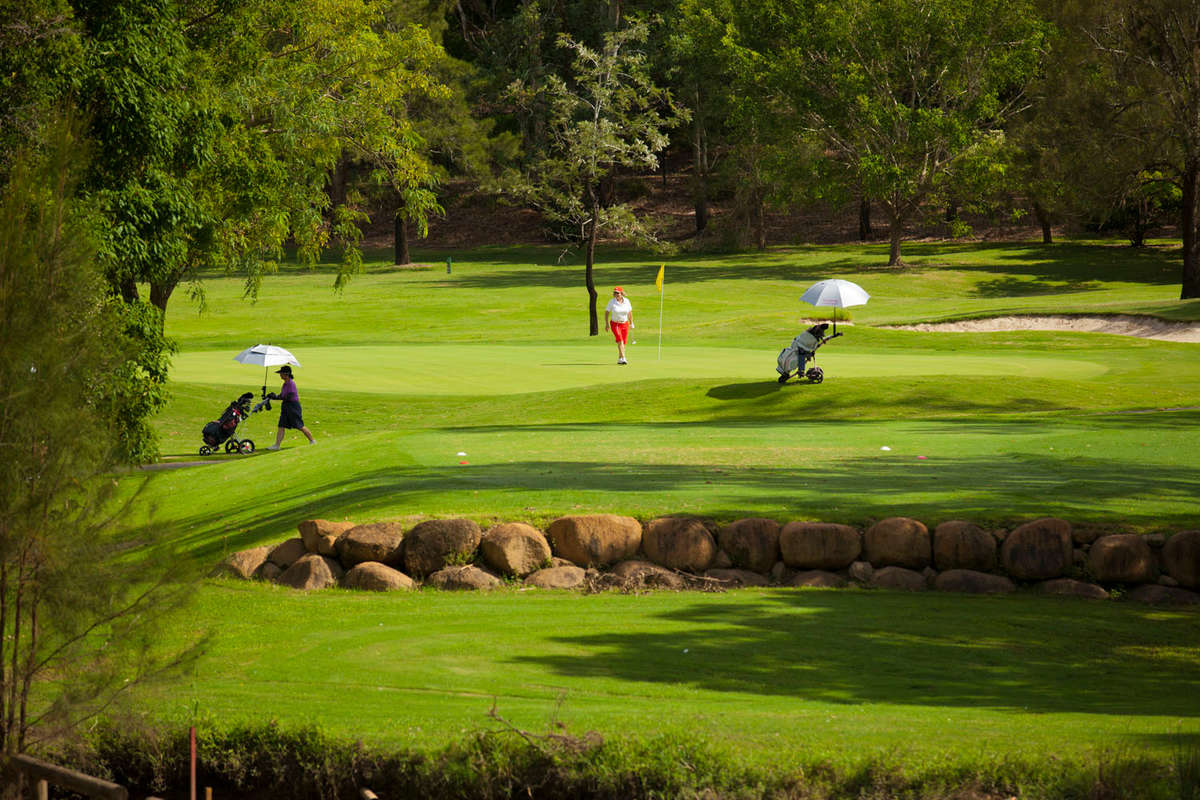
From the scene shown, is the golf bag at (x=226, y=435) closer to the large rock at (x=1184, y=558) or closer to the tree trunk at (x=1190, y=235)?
the large rock at (x=1184, y=558)

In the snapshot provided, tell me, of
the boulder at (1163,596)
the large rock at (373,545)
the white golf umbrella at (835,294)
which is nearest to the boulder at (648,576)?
the large rock at (373,545)

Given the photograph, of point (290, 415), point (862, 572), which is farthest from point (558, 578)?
point (290, 415)

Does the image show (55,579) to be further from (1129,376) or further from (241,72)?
(1129,376)

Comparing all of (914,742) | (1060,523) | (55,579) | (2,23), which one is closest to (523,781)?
(914,742)

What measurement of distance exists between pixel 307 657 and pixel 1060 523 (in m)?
6.98

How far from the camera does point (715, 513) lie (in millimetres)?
12727

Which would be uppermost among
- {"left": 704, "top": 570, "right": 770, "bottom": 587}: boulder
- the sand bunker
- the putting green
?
the sand bunker

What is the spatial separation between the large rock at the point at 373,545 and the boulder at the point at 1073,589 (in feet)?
20.4

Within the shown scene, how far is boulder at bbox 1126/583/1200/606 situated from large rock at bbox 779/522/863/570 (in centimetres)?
252

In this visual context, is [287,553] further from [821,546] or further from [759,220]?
[759,220]

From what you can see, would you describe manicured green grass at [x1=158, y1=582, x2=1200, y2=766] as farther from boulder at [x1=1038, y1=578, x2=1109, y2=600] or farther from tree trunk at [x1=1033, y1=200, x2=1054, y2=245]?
tree trunk at [x1=1033, y1=200, x2=1054, y2=245]

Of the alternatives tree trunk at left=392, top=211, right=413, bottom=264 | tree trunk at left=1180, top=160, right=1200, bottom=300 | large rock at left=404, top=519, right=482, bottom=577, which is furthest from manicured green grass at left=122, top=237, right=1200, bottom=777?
tree trunk at left=392, top=211, right=413, bottom=264

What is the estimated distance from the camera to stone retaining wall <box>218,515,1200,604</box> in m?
11.6

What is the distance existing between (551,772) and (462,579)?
4.65 metres
